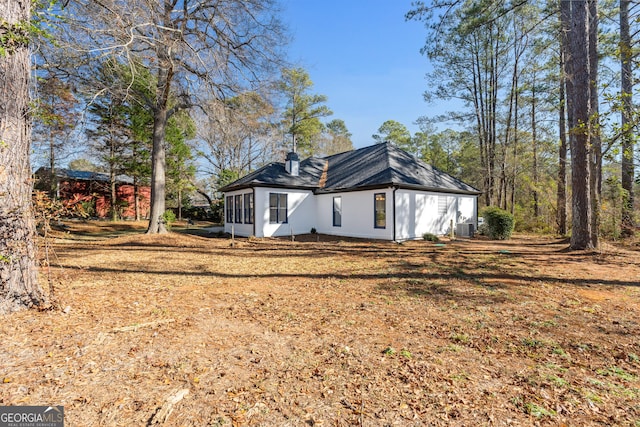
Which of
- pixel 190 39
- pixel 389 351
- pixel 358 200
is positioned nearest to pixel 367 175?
pixel 358 200

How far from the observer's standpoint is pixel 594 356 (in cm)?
293

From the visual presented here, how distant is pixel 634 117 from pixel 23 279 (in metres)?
10.6

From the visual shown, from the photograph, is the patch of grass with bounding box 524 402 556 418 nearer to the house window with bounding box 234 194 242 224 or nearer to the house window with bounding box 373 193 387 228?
the house window with bounding box 373 193 387 228

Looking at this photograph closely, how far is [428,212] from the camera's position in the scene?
44.3ft

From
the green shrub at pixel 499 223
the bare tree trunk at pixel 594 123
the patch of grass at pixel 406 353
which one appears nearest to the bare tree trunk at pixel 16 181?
the patch of grass at pixel 406 353

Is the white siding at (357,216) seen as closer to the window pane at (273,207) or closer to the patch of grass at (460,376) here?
the window pane at (273,207)

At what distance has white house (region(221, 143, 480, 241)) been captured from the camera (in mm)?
12539

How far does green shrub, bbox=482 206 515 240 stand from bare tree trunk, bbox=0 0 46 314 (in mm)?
14453

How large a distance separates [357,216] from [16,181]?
1123cm

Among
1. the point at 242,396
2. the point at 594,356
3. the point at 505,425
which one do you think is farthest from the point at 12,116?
the point at 594,356

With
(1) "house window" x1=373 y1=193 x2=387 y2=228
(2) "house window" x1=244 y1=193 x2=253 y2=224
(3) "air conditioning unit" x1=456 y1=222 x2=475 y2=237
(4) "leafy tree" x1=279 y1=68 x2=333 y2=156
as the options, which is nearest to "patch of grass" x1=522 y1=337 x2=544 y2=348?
(1) "house window" x1=373 y1=193 x2=387 y2=228

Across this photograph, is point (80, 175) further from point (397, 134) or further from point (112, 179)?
point (397, 134)

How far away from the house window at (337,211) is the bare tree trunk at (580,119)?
28.4 ft

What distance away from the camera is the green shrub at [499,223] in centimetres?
1294
